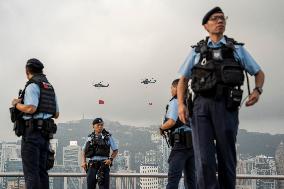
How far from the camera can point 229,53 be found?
14.3ft

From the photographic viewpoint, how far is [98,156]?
9617mm

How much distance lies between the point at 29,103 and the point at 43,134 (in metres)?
0.47

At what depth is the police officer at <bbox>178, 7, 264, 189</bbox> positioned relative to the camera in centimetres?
422

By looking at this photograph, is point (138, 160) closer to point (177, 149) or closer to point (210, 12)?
point (177, 149)

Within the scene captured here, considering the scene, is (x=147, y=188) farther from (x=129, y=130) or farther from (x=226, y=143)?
(x=129, y=130)

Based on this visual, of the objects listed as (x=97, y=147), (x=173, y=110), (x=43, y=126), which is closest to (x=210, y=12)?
(x=173, y=110)

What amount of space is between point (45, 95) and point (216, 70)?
2.93 metres

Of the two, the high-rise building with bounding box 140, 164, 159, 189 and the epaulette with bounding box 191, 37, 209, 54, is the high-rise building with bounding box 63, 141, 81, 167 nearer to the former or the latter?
the high-rise building with bounding box 140, 164, 159, 189

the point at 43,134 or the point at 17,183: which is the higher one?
the point at 43,134

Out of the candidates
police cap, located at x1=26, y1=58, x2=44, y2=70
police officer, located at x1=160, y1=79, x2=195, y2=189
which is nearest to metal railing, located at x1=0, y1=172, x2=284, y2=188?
police officer, located at x1=160, y1=79, x2=195, y2=189

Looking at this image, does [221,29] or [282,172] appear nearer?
[221,29]

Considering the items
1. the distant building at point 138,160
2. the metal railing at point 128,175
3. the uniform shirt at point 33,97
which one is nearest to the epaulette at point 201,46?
the uniform shirt at point 33,97

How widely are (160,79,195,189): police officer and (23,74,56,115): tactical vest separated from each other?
6.04 feet

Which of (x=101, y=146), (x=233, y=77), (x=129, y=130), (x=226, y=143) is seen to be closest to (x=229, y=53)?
(x=233, y=77)
